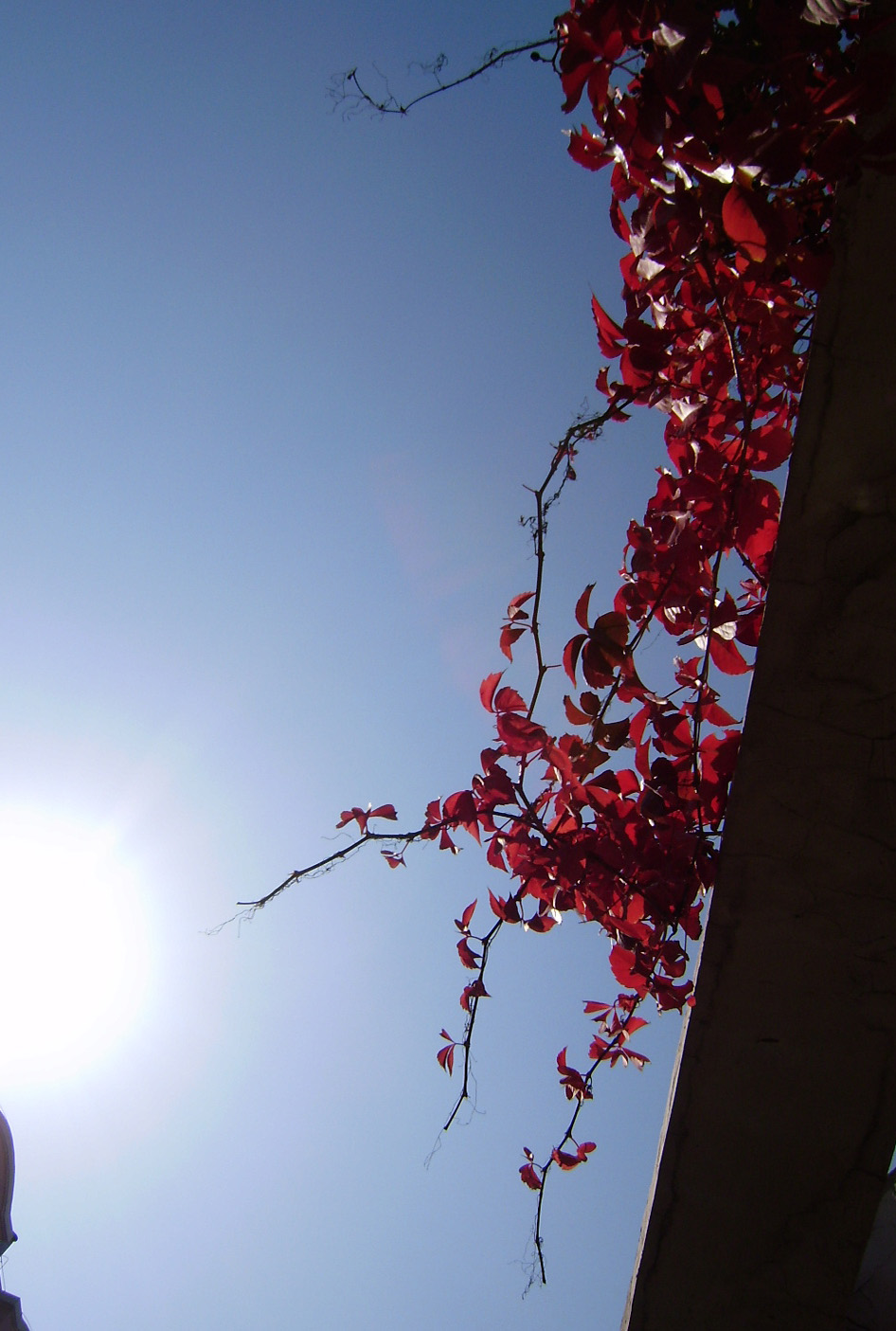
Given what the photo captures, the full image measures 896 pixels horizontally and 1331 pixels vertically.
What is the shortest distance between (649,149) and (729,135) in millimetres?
93

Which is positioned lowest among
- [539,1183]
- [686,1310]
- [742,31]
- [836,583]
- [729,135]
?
[686,1310]

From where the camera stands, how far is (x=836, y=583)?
66 centimetres

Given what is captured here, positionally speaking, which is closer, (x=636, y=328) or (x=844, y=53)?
(x=844, y=53)

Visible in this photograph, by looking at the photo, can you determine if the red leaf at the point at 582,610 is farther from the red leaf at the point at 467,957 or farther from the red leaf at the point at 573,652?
the red leaf at the point at 467,957

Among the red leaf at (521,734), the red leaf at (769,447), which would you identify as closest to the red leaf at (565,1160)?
the red leaf at (521,734)

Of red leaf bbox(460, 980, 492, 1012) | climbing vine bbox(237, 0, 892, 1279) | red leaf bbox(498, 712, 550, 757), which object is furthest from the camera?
red leaf bbox(460, 980, 492, 1012)

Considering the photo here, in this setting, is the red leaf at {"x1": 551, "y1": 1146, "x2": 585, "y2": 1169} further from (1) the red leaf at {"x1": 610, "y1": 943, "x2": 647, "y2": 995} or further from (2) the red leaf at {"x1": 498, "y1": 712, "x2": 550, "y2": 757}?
(2) the red leaf at {"x1": 498, "y1": 712, "x2": 550, "y2": 757}

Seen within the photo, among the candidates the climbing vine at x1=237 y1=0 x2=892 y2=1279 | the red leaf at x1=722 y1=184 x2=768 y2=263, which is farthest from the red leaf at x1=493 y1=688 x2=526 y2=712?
the red leaf at x1=722 y1=184 x2=768 y2=263

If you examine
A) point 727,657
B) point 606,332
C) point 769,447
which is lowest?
point 727,657

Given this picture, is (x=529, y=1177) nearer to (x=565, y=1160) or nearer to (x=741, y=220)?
(x=565, y=1160)

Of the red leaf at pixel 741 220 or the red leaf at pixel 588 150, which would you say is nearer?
the red leaf at pixel 741 220

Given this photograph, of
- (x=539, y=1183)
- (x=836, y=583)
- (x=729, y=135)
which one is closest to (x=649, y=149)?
(x=729, y=135)

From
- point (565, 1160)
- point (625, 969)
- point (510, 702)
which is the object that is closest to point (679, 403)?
point (510, 702)

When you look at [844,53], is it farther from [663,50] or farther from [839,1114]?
[839,1114]
